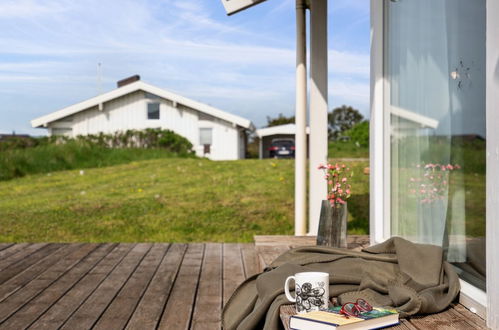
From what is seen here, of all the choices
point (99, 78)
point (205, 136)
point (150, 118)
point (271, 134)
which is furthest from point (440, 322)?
point (99, 78)

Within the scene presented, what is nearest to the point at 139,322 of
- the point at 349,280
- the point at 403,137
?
the point at 349,280

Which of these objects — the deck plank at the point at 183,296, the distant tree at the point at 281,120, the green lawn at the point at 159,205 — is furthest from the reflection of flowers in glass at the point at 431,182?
the distant tree at the point at 281,120

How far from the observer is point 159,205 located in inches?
300

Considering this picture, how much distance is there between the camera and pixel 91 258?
4.61m

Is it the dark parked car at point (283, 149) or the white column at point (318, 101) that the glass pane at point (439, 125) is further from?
the dark parked car at point (283, 149)

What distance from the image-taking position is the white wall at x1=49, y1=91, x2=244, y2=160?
16.2 meters

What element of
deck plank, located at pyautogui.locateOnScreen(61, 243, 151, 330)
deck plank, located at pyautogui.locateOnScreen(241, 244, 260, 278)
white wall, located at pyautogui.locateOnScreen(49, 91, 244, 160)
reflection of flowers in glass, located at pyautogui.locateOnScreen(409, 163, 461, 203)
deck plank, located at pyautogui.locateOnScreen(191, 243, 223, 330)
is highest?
white wall, located at pyautogui.locateOnScreen(49, 91, 244, 160)

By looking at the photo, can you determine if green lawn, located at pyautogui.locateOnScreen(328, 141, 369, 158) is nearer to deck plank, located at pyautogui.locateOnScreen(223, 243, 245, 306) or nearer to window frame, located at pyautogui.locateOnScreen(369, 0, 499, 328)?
deck plank, located at pyautogui.locateOnScreen(223, 243, 245, 306)

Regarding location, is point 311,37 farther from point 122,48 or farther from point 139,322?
point 122,48

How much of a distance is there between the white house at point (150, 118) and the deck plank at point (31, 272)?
36.5 ft

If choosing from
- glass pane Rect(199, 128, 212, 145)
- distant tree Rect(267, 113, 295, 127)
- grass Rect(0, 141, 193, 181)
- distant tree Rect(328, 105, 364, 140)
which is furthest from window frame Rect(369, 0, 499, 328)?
distant tree Rect(328, 105, 364, 140)

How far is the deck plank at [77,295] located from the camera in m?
2.84

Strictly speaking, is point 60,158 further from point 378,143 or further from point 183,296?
point 378,143

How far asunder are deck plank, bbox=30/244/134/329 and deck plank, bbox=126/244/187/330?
13.1 inches
